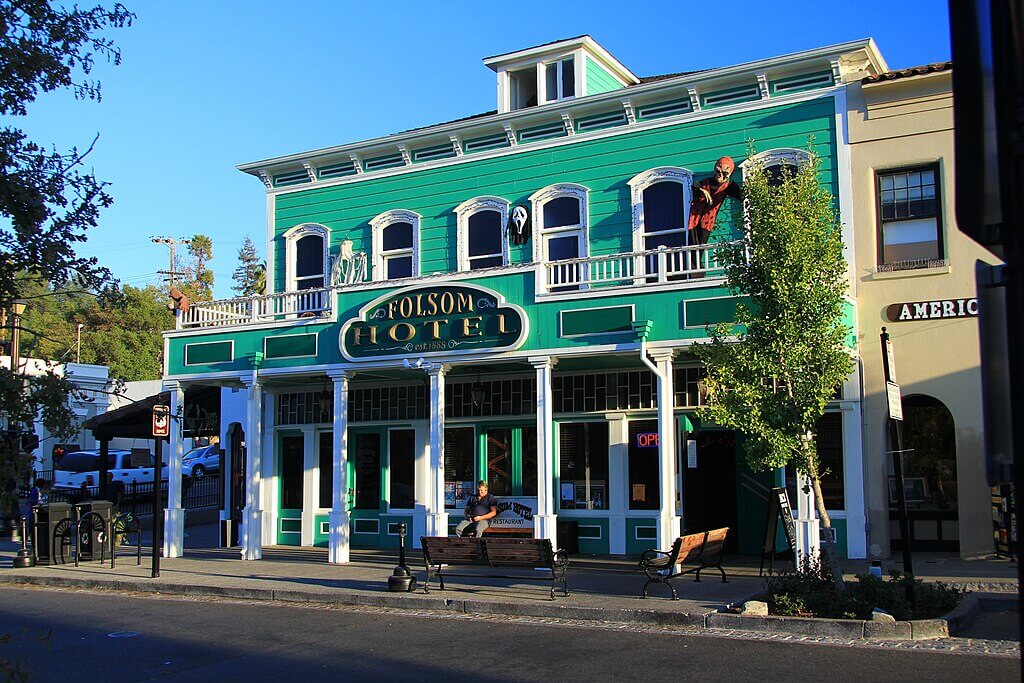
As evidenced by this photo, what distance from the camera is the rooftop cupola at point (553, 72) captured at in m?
20.7

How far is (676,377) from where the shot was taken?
1856 centimetres

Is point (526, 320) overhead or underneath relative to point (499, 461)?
overhead

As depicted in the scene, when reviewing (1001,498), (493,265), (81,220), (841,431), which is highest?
(493,265)

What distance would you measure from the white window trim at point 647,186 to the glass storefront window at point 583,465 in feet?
12.1

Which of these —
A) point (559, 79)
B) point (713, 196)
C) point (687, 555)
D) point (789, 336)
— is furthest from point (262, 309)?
point (789, 336)

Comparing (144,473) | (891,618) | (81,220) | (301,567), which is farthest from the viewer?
(144,473)

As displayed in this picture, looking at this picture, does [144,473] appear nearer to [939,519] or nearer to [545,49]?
[545,49]

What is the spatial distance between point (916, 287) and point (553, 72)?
28.6 feet

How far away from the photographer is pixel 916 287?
16.7m

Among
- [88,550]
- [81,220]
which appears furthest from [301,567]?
[81,220]

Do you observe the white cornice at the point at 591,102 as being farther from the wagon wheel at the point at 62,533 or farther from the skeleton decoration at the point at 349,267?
the wagon wheel at the point at 62,533

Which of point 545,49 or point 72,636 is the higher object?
point 545,49

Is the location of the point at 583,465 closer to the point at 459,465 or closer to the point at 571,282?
the point at 459,465

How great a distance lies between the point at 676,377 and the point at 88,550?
11971mm
